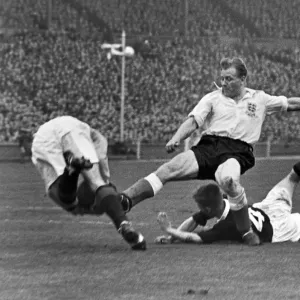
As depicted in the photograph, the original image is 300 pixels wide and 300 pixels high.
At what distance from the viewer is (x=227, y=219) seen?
8.88 metres

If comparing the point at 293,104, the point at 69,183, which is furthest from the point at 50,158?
the point at 293,104

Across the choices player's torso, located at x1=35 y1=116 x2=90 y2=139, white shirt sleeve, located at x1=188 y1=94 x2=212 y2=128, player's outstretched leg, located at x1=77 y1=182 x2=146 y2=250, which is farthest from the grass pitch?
white shirt sleeve, located at x1=188 y1=94 x2=212 y2=128

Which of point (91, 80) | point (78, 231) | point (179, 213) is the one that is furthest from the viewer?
point (91, 80)

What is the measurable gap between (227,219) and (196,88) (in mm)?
36352

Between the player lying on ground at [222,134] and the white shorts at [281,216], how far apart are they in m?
0.36

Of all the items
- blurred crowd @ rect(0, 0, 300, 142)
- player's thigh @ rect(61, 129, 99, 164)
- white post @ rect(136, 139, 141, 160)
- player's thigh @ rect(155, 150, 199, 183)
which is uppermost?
player's thigh @ rect(61, 129, 99, 164)

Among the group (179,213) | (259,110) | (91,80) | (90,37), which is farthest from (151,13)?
(259,110)

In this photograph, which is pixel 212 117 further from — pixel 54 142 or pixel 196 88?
pixel 196 88

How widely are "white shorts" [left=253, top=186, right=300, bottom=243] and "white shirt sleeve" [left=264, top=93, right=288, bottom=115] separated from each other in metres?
0.77

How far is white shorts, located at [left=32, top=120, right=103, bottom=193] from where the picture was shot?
8094mm

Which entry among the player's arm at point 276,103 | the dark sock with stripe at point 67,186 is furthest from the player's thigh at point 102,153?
the player's arm at point 276,103

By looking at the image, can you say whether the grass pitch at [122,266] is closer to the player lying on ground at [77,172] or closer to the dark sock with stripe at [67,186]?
the player lying on ground at [77,172]

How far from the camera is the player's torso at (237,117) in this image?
928 cm

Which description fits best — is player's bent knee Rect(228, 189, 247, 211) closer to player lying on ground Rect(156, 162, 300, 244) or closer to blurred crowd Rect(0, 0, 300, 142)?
player lying on ground Rect(156, 162, 300, 244)
